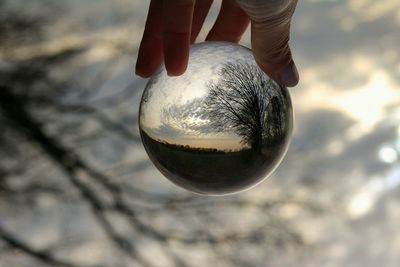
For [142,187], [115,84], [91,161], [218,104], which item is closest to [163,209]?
[142,187]

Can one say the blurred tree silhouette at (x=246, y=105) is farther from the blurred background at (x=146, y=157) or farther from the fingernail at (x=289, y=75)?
the blurred background at (x=146, y=157)

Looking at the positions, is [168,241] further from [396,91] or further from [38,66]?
[396,91]

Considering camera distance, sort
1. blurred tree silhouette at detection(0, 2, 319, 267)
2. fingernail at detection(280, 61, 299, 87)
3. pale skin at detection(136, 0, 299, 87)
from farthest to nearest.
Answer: blurred tree silhouette at detection(0, 2, 319, 267)
fingernail at detection(280, 61, 299, 87)
pale skin at detection(136, 0, 299, 87)

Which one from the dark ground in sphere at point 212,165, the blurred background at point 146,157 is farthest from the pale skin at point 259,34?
the blurred background at point 146,157

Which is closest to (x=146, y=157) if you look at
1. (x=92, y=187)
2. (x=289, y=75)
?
(x=92, y=187)

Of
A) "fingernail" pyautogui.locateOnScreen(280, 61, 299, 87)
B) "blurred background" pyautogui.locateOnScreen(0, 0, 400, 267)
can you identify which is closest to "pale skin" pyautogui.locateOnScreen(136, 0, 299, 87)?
"fingernail" pyautogui.locateOnScreen(280, 61, 299, 87)

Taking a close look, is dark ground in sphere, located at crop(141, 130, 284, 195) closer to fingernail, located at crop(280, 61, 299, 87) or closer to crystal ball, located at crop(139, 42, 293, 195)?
crystal ball, located at crop(139, 42, 293, 195)
